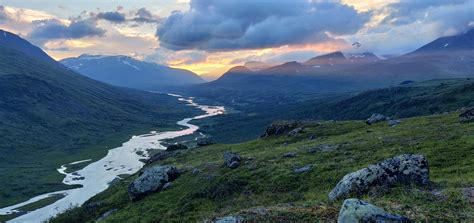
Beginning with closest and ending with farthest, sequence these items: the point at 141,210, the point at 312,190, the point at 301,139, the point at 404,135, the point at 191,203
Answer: the point at 312,190 → the point at 191,203 → the point at 141,210 → the point at 404,135 → the point at 301,139

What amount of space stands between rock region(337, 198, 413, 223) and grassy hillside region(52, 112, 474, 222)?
3.43 m

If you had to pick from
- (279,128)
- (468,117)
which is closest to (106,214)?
(279,128)

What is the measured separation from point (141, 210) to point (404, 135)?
128 ft

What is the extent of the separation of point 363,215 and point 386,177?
11.7 m

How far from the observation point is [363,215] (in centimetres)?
2005

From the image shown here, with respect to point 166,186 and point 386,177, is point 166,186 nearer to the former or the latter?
point 166,186

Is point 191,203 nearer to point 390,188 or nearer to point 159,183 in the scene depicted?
point 159,183

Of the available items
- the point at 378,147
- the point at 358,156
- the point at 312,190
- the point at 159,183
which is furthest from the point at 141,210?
the point at 378,147

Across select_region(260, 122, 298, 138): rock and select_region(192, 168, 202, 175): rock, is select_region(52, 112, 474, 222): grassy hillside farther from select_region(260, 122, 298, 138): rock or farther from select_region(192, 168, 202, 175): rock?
select_region(260, 122, 298, 138): rock

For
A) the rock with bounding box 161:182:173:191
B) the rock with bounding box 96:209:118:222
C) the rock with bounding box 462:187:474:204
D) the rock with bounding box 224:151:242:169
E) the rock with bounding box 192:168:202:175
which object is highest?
the rock with bounding box 462:187:474:204

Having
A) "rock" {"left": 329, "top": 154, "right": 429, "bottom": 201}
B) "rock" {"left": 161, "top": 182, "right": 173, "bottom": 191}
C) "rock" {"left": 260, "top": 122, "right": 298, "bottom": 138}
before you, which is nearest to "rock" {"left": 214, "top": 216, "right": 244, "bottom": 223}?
"rock" {"left": 329, "top": 154, "right": 429, "bottom": 201}

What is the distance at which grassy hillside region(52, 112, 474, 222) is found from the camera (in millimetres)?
26059

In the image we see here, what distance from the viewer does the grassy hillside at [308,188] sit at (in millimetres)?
26059

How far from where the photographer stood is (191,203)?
4703 cm
